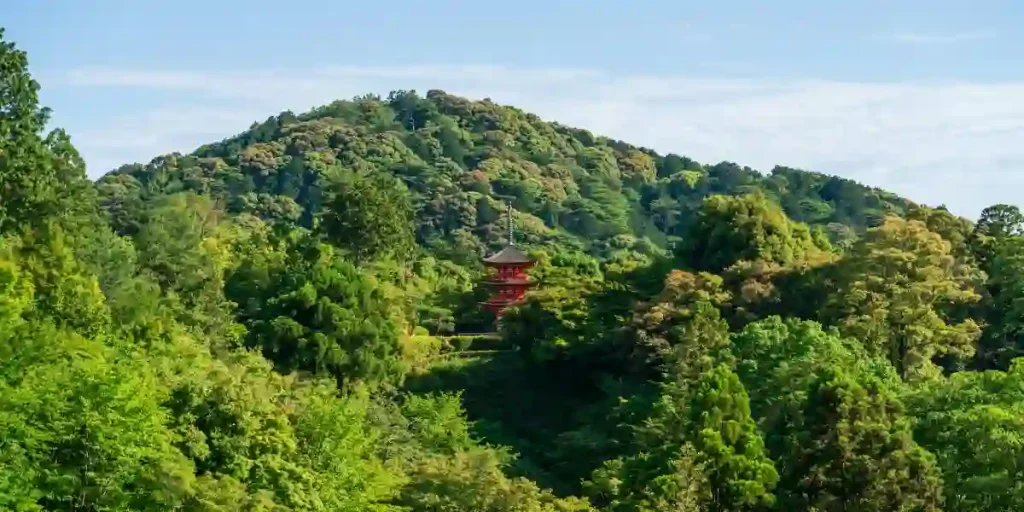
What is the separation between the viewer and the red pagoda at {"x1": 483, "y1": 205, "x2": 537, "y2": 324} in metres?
48.2

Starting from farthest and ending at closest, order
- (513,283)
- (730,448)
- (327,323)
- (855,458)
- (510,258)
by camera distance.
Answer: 1. (510,258)
2. (513,283)
3. (327,323)
4. (730,448)
5. (855,458)

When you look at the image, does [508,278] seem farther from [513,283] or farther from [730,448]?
[730,448]

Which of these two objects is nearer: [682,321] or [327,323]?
[682,321]

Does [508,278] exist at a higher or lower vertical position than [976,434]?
higher

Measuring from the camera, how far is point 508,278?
49.0 m

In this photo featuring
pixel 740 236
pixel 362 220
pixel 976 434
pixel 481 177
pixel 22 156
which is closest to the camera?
pixel 976 434

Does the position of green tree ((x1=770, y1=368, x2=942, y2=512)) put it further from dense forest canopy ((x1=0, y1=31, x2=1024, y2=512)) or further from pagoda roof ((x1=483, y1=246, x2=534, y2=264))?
pagoda roof ((x1=483, y1=246, x2=534, y2=264))

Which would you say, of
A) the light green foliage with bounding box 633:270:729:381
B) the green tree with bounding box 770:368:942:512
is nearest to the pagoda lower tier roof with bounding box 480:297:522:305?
the light green foliage with bounding box 633:270:729:381

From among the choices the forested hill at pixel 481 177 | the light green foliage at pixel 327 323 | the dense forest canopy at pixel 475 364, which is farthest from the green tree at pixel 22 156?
Answer: the forested hill at pixel 481 177

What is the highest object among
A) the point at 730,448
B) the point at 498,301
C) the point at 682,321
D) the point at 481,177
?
the point at 481,177

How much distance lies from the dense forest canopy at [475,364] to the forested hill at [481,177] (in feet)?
68.6

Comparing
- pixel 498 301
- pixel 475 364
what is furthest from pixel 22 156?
pixel 498 301

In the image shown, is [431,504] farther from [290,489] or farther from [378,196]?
[378,196]

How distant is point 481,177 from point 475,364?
41224 millimetres
